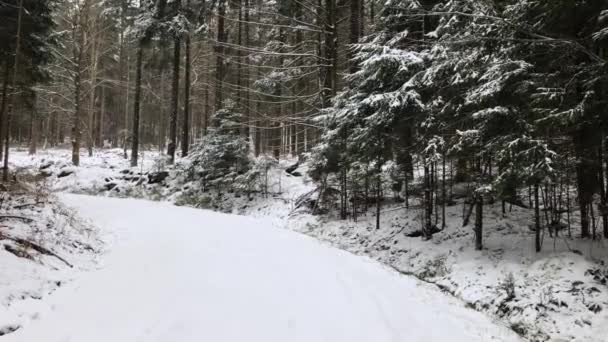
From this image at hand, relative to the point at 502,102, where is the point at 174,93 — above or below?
above

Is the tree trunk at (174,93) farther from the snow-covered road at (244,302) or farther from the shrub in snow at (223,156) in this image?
the snow-covered road at (244,302)

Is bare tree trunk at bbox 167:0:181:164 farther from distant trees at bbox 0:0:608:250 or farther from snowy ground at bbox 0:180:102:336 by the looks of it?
snowy ground at bbox 0:180:102:336

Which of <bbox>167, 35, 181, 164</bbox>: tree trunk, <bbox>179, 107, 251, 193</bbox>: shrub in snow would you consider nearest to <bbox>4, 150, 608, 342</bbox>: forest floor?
<bbox>179, 107, 251, 193</bbox>: shrub in snow

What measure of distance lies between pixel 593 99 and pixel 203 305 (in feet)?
20.2

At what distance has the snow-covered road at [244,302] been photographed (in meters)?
4.34

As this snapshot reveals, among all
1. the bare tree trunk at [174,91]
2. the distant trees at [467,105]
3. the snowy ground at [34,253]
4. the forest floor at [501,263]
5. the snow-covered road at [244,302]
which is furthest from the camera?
the bare tree trunk at [174,91]

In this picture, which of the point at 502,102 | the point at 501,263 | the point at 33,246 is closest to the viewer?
the point at 33,246

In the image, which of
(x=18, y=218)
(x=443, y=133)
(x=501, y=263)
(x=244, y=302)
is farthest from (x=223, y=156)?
(x=501, y=263)

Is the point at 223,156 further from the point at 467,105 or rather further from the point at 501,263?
the point at 501,263

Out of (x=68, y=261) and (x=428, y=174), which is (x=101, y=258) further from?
(x=428, y=174)

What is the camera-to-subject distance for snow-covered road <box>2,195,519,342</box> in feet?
14.2

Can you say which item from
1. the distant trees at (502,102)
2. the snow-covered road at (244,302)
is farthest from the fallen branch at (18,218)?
the distant trees at (502,102)

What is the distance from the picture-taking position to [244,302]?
5148 mm

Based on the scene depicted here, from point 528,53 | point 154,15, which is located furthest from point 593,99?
point 154,15
